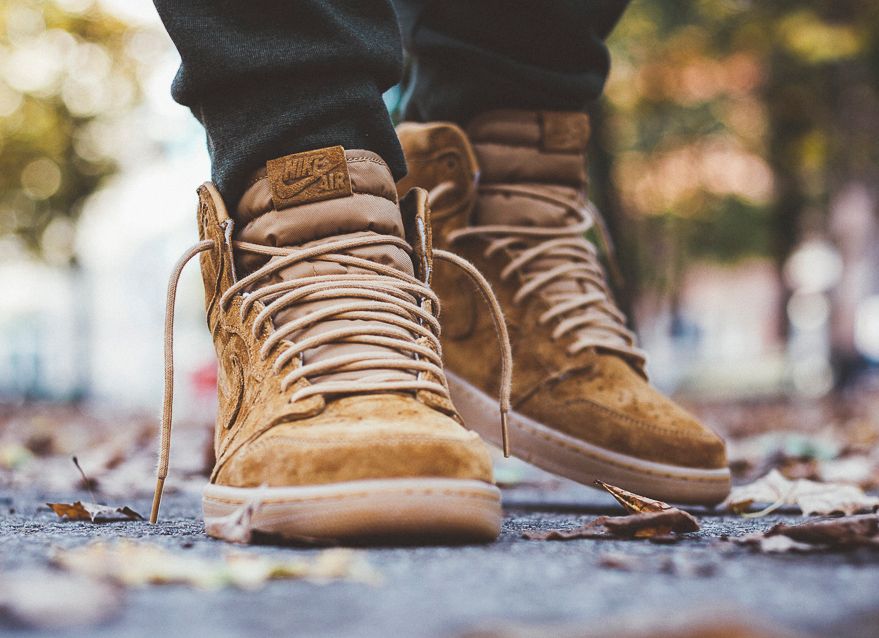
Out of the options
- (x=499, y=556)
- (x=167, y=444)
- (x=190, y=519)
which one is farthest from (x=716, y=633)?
(x=190, y=519)

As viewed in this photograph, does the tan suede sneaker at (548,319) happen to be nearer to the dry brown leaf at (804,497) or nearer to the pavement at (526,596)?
the dry brown leaf at (804,497)

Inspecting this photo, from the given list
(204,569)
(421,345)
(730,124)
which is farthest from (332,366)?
(730,124)

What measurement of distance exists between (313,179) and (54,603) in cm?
90

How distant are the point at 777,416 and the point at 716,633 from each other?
7809 millimetres

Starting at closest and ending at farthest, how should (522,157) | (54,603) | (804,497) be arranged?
(54,603), (804,497), (522,157)

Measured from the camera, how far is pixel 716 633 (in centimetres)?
77

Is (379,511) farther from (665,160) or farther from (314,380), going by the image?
(665,160)

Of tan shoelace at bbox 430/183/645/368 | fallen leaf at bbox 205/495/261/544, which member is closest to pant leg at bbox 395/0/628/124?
tan shoelace at bbox 430/183/645/368

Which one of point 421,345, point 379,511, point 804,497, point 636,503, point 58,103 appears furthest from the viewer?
point 58,103

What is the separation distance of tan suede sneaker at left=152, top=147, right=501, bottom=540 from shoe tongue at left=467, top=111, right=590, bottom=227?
0.48m

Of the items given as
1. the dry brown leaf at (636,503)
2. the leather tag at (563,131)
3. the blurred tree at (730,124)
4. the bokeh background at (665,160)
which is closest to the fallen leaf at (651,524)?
the dry brown leaf at (636,503)

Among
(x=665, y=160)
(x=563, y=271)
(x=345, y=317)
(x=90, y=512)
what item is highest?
(x=665, y=160)

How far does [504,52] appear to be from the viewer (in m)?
2.18

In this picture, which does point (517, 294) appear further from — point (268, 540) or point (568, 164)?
point (268, 540)
